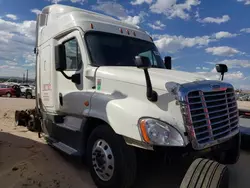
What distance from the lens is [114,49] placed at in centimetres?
486

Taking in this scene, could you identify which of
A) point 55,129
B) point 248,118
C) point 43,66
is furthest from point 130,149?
point 248,118

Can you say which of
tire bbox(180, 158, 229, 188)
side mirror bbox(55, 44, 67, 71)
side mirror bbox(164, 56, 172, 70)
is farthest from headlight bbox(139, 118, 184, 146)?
side mirror bbox(164, 56, 172, 70)

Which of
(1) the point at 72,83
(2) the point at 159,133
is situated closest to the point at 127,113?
(2) the point at 159,133

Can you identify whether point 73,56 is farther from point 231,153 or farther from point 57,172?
point 231,153

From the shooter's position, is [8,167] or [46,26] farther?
[46,26]

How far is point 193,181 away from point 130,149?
943mm

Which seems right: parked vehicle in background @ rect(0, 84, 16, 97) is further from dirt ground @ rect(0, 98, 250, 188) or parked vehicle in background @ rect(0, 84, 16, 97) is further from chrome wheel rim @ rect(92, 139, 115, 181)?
chrome wheel rim @ rect(92, 139, 115, 181)

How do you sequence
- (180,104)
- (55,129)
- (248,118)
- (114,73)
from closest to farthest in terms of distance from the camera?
(180,104), (114,73), (55,129), (248,118)

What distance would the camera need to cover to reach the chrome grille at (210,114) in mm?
3348

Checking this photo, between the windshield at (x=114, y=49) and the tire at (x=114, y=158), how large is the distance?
127 cm

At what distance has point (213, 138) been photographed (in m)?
3.55

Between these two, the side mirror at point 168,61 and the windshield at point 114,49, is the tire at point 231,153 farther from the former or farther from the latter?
the side mirror at point 168,61

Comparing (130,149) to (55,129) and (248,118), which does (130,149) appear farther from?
(248,118)

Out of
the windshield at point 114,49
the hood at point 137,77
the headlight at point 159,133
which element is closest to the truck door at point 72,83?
the windshield at point 114,49
